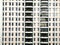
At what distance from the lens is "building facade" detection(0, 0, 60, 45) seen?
1.77 meters

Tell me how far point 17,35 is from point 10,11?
16.2 inches

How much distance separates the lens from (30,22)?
5.83 ft

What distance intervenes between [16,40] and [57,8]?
0.86m

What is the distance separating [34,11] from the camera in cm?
177

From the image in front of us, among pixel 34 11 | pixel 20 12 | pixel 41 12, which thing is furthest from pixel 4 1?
pixel 41 12

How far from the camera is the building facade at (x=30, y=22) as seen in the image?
1769 mm

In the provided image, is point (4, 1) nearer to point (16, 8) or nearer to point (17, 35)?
point (16, 8)

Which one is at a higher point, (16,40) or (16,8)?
(16,8)

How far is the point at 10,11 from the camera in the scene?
1.78 meters

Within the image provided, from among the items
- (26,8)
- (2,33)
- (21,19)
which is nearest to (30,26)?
(21,19)

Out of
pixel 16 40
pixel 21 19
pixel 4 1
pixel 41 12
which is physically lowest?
pixel 16 40

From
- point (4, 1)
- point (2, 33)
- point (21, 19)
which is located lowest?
point (2, 33)

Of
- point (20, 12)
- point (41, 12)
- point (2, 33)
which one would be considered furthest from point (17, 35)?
point (41, 12)

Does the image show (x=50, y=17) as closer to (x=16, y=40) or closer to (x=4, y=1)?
(x=16, y=40)
